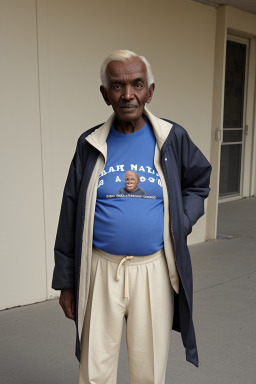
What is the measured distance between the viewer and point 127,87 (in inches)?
81.9

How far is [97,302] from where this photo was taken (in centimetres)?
221

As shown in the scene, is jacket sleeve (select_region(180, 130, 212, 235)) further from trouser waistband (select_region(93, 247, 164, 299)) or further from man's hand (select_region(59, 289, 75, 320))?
man's hand (select_region(59, 289, 75, 320))

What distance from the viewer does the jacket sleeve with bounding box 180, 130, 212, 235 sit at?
7.51ft

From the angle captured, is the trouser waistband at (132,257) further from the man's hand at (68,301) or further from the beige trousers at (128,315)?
the man's hand at (68,301)

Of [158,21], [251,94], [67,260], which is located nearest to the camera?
[67,260]

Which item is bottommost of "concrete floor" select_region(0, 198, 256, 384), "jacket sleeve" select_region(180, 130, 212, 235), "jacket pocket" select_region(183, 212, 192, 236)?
"concrete floor" select_region(0, 198, 256, 384)

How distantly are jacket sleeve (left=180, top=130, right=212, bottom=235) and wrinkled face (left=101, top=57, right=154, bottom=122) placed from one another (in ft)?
0.96

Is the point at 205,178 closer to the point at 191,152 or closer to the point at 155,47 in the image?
the point at 191,152

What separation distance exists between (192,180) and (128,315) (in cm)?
69

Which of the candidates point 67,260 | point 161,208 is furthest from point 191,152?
point 67,260

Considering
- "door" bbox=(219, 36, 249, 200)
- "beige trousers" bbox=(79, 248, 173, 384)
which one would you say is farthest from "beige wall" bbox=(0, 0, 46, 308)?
"door" bbox=(219, 36, 249, 200)

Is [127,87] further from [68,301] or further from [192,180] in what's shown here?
[68,301]

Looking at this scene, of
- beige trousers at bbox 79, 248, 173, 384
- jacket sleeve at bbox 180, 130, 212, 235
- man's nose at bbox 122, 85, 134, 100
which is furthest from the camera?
jacket sleeve at bbox 180, 130, 212, 235

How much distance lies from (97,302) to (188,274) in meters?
0.43
